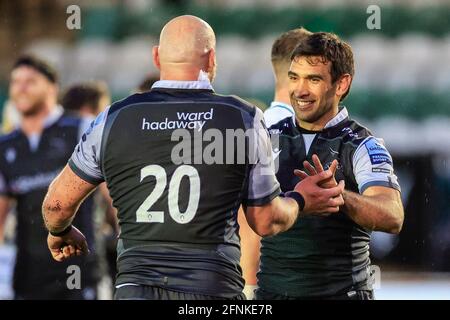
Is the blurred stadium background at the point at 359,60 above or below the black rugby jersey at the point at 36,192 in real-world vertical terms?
above

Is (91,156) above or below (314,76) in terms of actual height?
below

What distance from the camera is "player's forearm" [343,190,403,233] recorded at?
5.05 m

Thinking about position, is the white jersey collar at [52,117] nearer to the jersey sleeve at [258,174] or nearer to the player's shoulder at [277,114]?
the player's shoulder at [277,114]

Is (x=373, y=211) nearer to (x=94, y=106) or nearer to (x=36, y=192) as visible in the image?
(x=36, y=192)

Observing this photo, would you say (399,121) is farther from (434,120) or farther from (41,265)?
(41,265)

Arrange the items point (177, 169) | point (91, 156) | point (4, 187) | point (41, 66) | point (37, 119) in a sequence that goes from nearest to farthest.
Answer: point (177, 169), point (91, 156), point (4, 187), point (37, 119), point (41, 66)

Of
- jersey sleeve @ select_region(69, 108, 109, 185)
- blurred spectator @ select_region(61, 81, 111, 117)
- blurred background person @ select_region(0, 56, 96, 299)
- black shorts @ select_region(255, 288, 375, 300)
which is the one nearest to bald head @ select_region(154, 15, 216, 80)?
jersey sleeve @ select_region(69, 108, 109, 185)

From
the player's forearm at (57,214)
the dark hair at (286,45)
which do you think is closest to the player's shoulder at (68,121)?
the dark hair at (286,45)

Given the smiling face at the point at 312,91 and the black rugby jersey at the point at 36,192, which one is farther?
the black rugby jersey at the point at 36,192

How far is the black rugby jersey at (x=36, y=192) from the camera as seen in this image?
25.7ft

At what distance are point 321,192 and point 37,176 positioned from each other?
11.2 feet

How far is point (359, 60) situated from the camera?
49.6 feet

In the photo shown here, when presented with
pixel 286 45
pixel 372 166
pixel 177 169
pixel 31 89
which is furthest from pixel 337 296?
pixel 31 89

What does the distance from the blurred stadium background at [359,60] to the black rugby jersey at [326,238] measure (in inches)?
239
